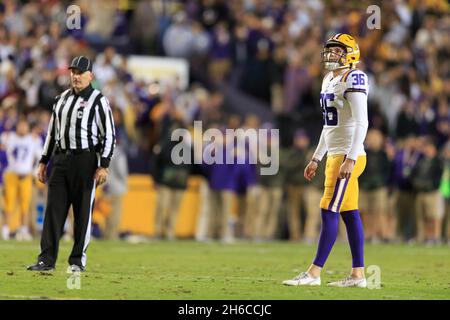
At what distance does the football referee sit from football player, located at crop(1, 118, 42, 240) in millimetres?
7439

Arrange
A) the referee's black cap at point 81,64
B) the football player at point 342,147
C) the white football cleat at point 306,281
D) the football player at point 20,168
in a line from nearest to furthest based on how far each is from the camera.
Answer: the football player at point 342,147
the white football cleat at point 306,281
the referee's black cap at point 81,64
the football player at point 20,168

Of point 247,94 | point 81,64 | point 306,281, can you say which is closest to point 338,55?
point 306,281

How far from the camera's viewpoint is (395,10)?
88.3 feet

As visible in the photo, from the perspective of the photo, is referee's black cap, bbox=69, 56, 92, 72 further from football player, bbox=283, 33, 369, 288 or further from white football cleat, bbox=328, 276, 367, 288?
white football cleat, bbox=328, 276, 367, 288

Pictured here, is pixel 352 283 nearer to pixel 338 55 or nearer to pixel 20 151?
pixel 338 55

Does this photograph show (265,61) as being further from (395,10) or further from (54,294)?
(54,294)

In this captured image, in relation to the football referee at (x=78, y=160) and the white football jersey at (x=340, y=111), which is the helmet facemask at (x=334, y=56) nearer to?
the white football jersey at (x=340, y=111)

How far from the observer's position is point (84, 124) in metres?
11.4

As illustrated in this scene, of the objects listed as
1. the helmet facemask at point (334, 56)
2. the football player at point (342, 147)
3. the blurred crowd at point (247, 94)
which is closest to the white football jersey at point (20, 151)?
the blurred crowd at point (247, 94)

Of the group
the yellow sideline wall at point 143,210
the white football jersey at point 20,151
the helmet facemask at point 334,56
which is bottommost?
the yellow sideline wall at point 143,210

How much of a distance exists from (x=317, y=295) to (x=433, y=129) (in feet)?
47.3

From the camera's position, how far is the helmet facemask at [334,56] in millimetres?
10680

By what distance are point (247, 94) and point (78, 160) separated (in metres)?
13.2
